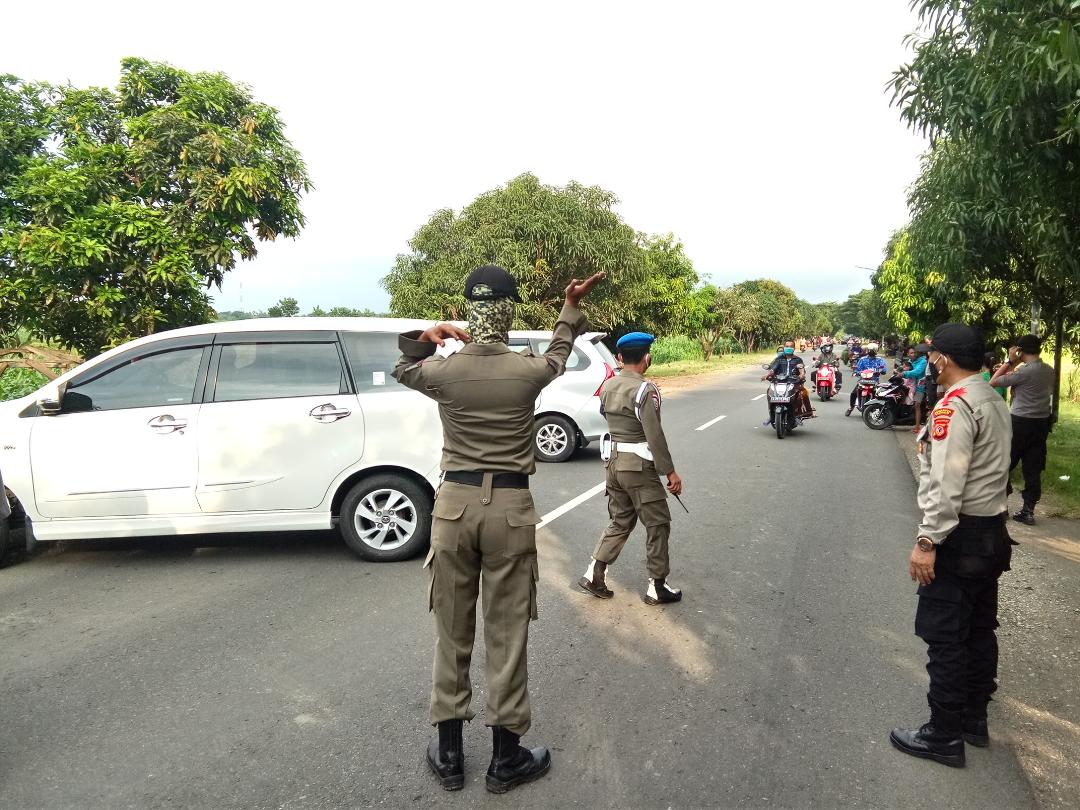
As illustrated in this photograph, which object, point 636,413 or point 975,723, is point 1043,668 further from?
point 636,413

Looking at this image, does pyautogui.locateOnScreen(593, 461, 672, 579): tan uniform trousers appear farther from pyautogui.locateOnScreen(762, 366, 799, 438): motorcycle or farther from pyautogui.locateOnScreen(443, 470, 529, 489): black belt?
pyautogui.locateOnScreen(762, 366, 799, 438): motorcycle

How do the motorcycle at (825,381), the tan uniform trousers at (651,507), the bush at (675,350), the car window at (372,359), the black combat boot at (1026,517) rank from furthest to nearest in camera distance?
the bush at (675,350), the motorcycle at (825,381), the black combat boot at (1026,517), the car window at (372,359), the tan uniform trousers at (651,507)

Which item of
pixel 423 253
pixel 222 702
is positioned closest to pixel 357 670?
pixel 222 702

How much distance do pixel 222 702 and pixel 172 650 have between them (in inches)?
32.7

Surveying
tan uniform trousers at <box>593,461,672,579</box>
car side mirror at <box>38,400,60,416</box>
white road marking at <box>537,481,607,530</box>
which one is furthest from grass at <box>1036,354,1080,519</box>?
car side mirror at <box>38,400,60,416</box>

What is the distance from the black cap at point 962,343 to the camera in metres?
3.12

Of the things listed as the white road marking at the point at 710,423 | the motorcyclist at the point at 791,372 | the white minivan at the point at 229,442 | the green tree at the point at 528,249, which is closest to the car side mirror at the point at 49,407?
the white minivan at the point at 229,442

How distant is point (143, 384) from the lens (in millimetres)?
5695

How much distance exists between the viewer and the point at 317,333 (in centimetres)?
592

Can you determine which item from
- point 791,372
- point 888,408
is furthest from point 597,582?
point 888,408

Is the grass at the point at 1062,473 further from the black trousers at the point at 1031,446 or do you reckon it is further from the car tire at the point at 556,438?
the car tire at the point at 556,438

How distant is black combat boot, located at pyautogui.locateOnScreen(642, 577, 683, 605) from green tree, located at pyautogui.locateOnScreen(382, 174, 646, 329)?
17788mm

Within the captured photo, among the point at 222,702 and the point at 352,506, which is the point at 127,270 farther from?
the point at 222,702

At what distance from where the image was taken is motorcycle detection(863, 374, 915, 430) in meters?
14.9
